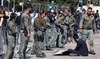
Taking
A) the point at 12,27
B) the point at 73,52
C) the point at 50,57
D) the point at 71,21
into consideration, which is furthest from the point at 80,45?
the point at 71,21

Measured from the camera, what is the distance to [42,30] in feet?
47.0

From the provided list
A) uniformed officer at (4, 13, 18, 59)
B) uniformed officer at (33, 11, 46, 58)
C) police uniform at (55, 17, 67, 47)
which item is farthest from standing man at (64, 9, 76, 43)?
uniformed officer at (4, 13, 18, 59)

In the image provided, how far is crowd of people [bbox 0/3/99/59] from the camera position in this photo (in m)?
11.6

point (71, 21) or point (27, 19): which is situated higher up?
point (27, 19)

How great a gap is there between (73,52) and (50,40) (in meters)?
2.37

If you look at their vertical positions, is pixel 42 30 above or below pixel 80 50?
above

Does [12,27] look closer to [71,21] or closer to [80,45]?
[80,45]

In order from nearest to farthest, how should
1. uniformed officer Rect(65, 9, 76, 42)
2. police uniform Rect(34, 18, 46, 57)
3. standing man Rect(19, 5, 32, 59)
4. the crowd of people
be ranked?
the crowd of people → standing man Rect(19, 5, 32, 59) → police uniform Rect(34, 18, 46, 57) → uniformed officer Rect(65, 9, 76, 42)

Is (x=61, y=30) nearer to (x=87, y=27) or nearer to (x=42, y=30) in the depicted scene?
(x=87, y=27)

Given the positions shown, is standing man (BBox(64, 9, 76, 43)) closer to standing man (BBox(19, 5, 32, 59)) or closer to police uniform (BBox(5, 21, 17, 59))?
standing man (BBox(19, 5, 32, 59))

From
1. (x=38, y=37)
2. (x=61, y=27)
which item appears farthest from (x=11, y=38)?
(x=61, y=27)

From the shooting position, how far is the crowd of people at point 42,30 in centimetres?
1161

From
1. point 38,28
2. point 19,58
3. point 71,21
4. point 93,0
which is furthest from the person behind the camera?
point 93,0

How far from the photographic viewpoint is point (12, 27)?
11.4 meters
